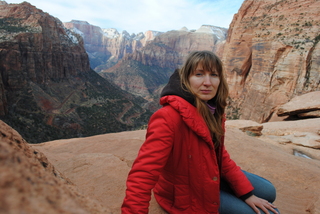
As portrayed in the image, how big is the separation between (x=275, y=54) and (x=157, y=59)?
91446mm

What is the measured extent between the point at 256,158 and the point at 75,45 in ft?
152

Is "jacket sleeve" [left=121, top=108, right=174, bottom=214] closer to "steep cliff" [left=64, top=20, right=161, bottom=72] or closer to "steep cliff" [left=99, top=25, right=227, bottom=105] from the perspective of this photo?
"steep cliff" [left=99, top=25, right=227, bottom=105]

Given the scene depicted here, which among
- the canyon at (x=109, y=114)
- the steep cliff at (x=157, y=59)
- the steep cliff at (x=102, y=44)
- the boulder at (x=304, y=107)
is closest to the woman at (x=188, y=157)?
the canyon at (x=109, y=114)

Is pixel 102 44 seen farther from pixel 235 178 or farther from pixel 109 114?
pixel 235 178

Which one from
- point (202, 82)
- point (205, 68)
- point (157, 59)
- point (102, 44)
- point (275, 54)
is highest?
point (102, 44)

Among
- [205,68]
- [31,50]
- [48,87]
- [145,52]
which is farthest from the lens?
[145,52]

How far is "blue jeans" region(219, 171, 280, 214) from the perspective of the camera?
1.90 meters

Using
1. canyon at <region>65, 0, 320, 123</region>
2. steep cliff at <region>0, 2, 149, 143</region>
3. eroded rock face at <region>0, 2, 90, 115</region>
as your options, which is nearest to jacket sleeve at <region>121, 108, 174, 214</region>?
canyon at <region>65, 0, 320, 123</region>

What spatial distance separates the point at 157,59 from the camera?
355ft

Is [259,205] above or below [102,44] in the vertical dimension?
below

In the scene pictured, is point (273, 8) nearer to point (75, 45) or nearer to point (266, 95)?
point (266, 95)

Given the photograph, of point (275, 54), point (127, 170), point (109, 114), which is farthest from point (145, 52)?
point (127, 170)

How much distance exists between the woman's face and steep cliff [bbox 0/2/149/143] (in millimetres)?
21226

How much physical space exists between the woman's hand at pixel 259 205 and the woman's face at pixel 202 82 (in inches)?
45.4
